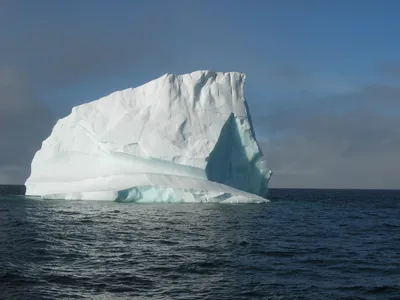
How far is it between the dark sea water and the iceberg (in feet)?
27.9

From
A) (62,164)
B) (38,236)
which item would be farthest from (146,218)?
(62,164)

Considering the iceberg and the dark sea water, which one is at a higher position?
the iceberg

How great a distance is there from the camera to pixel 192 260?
35.3 ft

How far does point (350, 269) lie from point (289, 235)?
544 centimetres

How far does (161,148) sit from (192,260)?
17.8 meters

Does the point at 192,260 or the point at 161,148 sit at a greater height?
the point at 161,148

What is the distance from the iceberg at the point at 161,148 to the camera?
2695 cm

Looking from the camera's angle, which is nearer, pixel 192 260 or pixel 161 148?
pixel 192 260

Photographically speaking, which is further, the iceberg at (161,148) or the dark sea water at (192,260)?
the iceberg at (161,148)

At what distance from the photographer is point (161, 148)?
28250 millimetres

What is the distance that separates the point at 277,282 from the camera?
8.95 m

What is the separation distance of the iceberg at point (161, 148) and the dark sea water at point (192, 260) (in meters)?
8.52

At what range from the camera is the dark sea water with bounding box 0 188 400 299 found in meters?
8.32

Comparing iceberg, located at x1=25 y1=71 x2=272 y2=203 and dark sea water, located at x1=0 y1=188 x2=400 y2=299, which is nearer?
dark sea water, located at x1=0 y1=188 x2=400 y2=299
